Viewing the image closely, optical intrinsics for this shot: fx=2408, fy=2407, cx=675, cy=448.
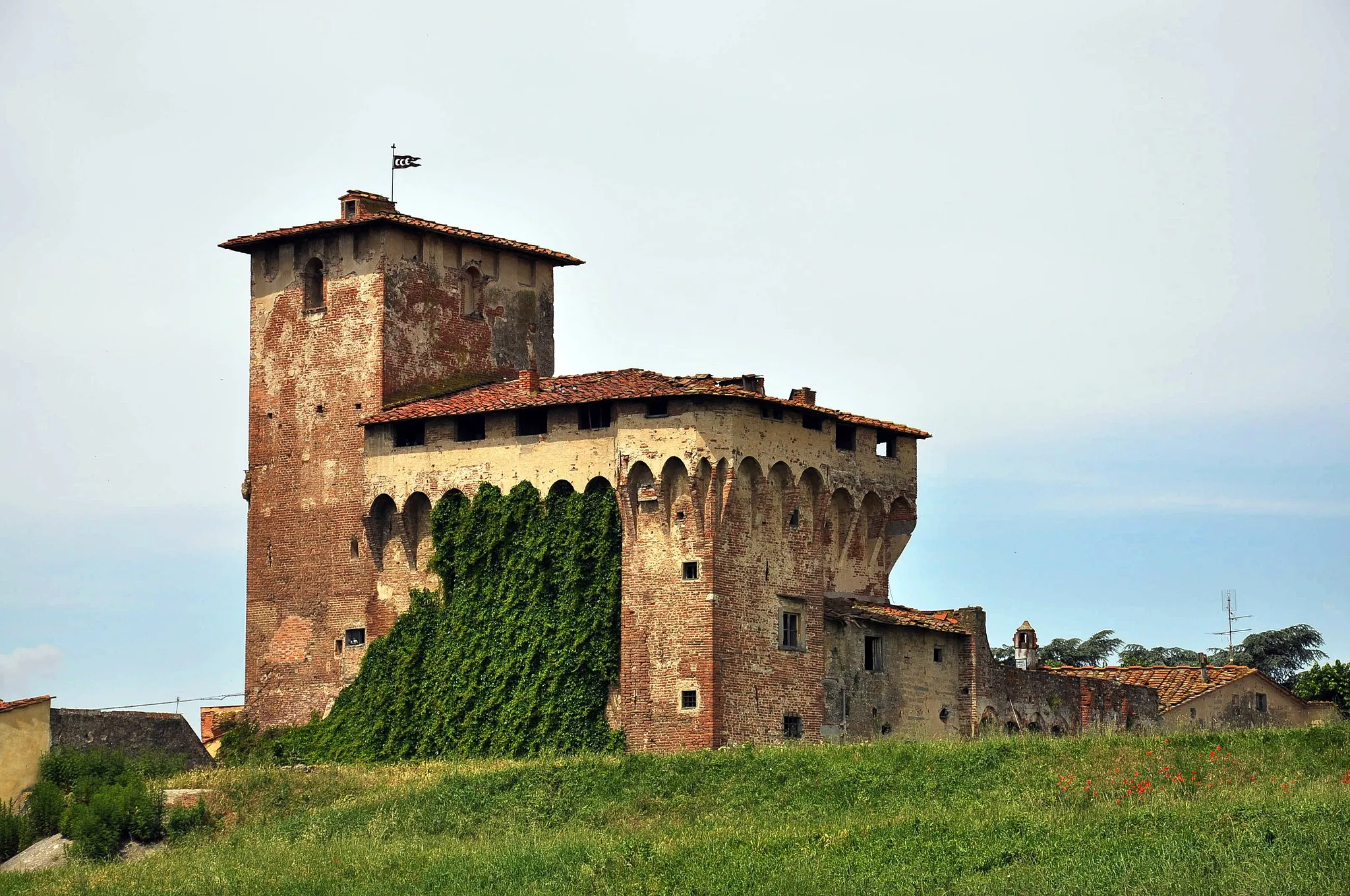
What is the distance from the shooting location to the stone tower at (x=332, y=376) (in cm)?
5456

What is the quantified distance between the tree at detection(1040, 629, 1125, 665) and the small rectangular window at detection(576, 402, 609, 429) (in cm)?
4461

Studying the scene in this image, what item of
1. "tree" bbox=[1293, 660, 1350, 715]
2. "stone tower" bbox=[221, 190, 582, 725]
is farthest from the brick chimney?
"tree" bbox=[1293, 660, 1350, 715]

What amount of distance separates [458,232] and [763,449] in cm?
1034

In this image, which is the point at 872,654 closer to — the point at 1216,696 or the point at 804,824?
the point at 804,824

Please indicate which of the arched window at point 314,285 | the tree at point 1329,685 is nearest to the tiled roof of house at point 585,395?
the arched window at point 314,285

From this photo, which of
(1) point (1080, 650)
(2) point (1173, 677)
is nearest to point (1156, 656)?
(1) point (1080, 650)

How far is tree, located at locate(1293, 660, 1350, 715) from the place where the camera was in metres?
65.2

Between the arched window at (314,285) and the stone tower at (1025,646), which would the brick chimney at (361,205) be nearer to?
the arched window at (314,285)

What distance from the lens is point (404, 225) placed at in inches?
2172

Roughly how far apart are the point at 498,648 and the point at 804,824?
38.7 ft

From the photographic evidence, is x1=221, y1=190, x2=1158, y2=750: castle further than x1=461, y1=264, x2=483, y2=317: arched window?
No

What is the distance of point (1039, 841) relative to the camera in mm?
36688

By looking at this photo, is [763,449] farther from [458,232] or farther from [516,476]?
[458,232]

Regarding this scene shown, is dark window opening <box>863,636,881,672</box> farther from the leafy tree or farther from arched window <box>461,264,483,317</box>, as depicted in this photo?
the leafy tree
